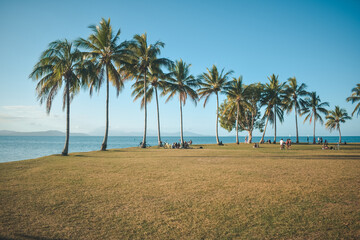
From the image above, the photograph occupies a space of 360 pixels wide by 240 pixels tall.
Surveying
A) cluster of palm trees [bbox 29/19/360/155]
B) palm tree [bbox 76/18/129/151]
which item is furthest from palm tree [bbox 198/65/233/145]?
palm tree [bbox 76/18/129/151]

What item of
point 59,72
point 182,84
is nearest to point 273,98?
point 182,84

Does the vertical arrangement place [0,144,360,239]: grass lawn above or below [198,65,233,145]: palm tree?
below

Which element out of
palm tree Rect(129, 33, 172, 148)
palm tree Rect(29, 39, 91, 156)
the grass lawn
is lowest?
the grass lawn

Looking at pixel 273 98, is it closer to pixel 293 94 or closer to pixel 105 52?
pixel 293 94

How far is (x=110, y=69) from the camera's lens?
74.2 feet

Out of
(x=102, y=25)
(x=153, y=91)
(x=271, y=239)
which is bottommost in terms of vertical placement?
(x=271, y=239)

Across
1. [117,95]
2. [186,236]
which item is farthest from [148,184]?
[117,95]

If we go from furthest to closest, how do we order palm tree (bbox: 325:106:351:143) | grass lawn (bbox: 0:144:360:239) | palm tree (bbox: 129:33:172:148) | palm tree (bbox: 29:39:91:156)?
1. palm tree (bbox: 325:106:351:143)
2. palm tree (bbox: 129:33:172:148)
3. palm tree (bbox: 29:39:91:156)
4. grass lawn (bbox: 0:144:360:239)

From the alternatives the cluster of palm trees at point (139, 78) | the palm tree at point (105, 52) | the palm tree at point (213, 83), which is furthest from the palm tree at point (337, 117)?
the palm tree at point (105, 52)

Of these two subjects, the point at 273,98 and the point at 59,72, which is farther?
the point at 273,98

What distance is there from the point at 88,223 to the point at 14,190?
406cm

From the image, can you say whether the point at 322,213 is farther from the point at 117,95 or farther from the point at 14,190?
the point at 117,95

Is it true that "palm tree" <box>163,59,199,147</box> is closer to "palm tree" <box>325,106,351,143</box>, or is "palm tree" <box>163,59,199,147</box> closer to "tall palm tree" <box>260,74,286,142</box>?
"tall palm tree" <box>260,74,286,142</box>

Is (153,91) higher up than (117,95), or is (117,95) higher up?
(153,91)
